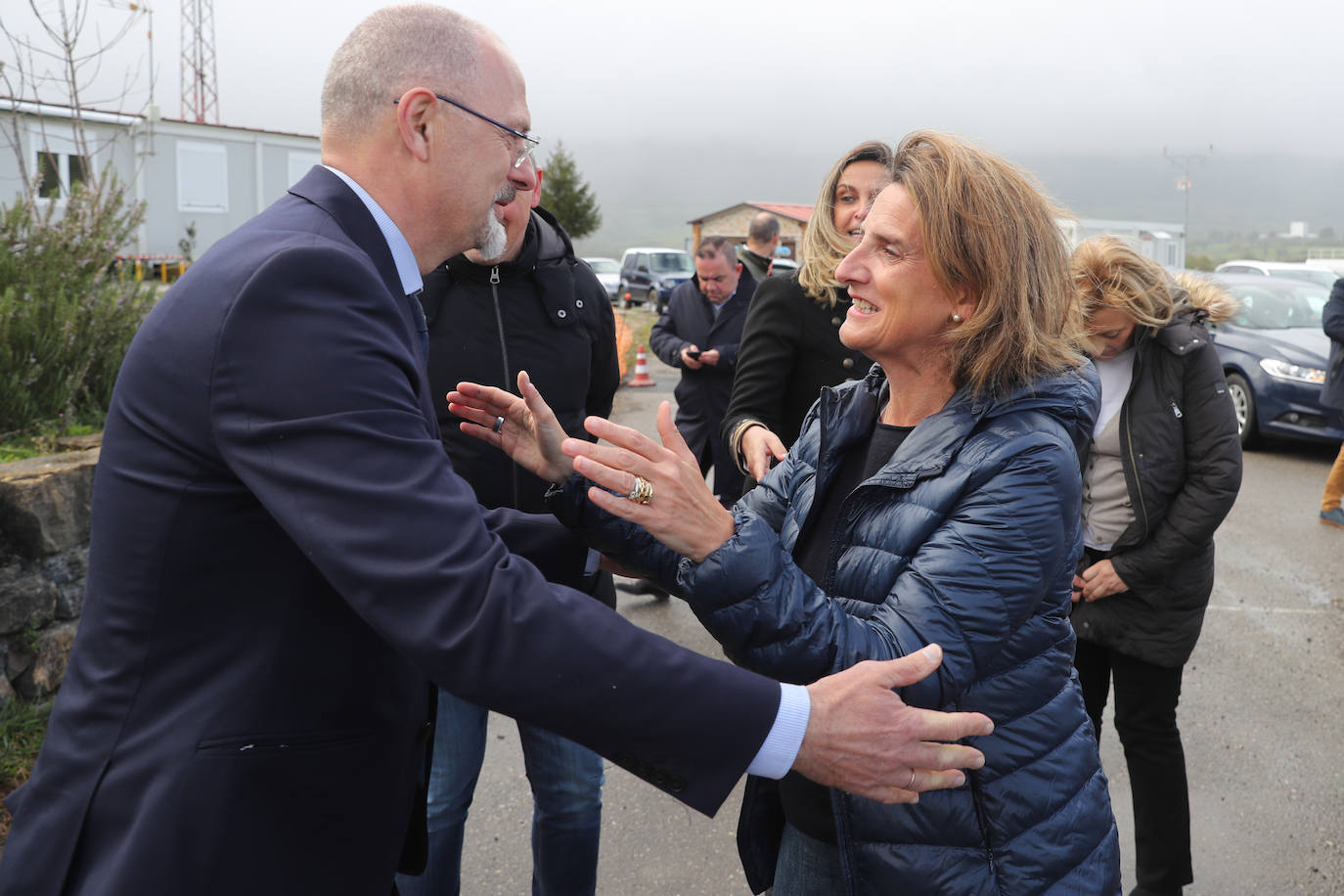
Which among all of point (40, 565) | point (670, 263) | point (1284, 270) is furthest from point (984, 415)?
point (670, 263)

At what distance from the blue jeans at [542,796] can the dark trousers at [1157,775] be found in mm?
1595

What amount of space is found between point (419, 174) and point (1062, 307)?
1.27 m

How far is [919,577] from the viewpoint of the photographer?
1743 mm

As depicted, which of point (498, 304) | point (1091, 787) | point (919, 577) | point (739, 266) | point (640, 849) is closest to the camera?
point (919, 577)

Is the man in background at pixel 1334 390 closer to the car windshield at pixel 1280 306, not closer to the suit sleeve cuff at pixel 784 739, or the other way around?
the car windshield at pixel 1280 306

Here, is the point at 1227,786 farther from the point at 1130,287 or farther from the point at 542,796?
the point at 542,796

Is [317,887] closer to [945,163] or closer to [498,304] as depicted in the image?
[945,163]

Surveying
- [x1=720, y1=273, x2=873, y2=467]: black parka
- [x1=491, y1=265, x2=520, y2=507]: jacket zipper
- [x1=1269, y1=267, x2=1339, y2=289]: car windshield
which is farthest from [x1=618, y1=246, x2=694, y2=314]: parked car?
[x1=491, y1=265, x2=520, y2=507]: jacket zipper

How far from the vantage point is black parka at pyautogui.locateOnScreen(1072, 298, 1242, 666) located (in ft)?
10.2

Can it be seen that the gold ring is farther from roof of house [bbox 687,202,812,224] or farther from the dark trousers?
roof of house [bbox 687,202,812,224]

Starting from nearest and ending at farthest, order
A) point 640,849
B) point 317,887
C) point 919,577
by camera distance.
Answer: point 317,887 → point 919,577 → point 640,849

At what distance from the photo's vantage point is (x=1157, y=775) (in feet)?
10.5

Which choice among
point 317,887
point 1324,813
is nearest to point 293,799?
point 317,887

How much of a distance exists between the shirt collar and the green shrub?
11.8 feet
